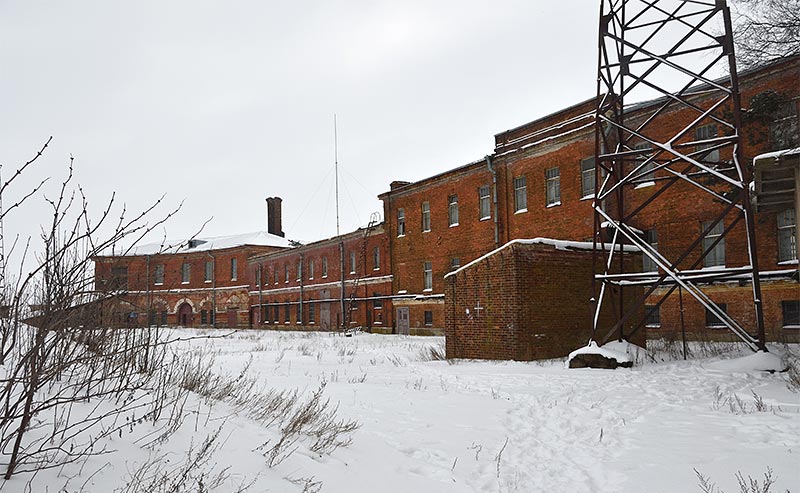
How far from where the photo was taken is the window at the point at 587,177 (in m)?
23.3

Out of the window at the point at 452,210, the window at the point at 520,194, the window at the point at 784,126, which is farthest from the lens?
the window at the point at 452,210

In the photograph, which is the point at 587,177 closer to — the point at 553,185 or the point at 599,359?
the point at 553,185

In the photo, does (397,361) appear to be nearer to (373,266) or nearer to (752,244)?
(752,244)

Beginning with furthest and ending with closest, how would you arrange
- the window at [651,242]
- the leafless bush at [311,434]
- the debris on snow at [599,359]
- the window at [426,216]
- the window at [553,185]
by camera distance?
1. the window at [426,216]
2. the window at [553,185]
3. the window at [651,242]
4. the debris on snow at [599,359]
5. the leafless bush at [311,434]

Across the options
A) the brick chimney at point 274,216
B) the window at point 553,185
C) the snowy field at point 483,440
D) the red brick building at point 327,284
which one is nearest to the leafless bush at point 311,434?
the snowy field at point 483,440

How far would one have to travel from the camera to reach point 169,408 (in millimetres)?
5355

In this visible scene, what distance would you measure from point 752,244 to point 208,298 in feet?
156

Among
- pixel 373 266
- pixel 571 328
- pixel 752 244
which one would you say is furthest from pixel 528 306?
pixel 373 266

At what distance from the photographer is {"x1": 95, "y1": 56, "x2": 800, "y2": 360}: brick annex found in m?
14.4

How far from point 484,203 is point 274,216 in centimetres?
3317

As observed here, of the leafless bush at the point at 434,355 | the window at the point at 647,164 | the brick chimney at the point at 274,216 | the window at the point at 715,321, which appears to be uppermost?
the brick chimney at the point at 274,216

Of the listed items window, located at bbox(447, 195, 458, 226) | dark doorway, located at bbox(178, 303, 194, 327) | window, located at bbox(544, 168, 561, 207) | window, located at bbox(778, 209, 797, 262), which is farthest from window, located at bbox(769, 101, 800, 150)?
dark doorway, located at bbox(178, 303, 194, 327)

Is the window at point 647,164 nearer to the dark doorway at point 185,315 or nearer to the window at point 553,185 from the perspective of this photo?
the window at point 553,185

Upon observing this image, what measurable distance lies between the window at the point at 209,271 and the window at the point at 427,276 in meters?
28.5
